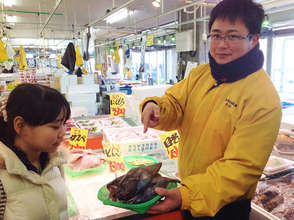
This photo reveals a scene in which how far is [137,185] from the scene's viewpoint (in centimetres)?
129

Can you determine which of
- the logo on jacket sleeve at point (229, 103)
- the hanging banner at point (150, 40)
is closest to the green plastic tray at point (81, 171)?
the logo on jacket sleeve at point (229, 103)

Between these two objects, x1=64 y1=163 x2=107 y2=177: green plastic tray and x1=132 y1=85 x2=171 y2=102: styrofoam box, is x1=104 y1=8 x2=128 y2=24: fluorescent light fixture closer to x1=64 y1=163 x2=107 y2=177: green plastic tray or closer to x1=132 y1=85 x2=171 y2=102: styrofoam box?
x1=132 y1=85 x2=171 y2=102: styrofoam box

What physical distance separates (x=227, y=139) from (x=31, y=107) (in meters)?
1.04

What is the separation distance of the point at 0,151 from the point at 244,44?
1378mm

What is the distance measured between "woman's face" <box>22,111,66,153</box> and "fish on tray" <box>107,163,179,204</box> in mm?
424

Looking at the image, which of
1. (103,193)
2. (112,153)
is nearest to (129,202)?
(103,193)

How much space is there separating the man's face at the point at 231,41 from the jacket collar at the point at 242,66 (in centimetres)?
3

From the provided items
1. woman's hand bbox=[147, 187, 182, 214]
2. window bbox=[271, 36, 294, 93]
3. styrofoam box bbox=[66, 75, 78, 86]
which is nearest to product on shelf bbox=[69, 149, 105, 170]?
woman's hand bbox=[147, 187, 182, 214]

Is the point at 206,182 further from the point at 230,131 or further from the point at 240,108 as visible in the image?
the point at 240,108

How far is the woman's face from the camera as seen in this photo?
134cm

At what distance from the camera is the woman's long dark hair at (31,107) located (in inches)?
50.4

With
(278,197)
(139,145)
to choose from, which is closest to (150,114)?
(139,145)

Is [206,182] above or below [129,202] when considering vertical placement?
above

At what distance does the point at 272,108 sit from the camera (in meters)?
1.10
